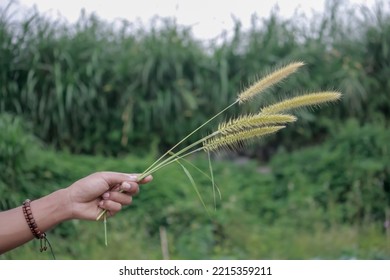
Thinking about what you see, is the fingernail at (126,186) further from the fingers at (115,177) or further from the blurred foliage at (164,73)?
the blurred foliage at (164,73)

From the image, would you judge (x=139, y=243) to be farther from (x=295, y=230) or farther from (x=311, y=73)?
(x=311, y=73)

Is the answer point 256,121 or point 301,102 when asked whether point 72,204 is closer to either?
point 256,121

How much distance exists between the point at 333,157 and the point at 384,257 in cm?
119

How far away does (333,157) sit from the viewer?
200 inches

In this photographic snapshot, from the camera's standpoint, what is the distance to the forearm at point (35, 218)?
179 centimetres

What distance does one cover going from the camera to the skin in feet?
5.90

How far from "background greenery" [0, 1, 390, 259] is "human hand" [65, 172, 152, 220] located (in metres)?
2.27

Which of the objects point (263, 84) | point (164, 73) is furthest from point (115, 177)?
point (164, 73)

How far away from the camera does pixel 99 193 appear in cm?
186

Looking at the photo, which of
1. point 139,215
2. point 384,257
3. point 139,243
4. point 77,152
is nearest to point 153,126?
point 77,152

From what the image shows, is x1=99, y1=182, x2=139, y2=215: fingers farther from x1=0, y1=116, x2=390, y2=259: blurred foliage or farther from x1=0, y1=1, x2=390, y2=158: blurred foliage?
x1=0, y1=1, x2=390, y2=158: blurred foliage

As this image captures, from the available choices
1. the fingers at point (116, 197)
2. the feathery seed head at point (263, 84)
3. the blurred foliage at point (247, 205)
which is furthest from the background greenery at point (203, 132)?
the feathery seed head at point (263, 84)

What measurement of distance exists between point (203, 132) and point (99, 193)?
3.48 metres

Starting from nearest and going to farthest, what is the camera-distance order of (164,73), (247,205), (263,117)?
(263,117)
(247,205)
(164,73)
